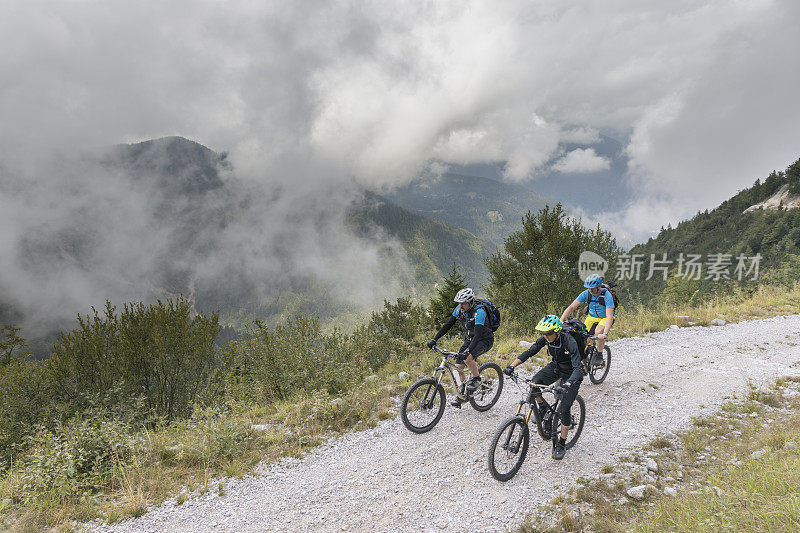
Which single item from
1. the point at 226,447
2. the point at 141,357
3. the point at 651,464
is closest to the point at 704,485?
the point at 651,464

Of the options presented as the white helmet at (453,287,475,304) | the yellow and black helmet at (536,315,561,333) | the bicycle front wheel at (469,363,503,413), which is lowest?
the bicycle front wheel at (469,363,503,413)

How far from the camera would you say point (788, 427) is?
6.20 m

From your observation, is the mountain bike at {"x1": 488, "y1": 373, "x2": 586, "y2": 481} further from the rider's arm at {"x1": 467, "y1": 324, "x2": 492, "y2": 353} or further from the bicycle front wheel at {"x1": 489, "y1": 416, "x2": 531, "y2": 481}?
the rider's arm at {"x1": 467, "y1": 324, "x2": 492, "y2": 353}

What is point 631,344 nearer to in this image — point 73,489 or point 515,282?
point 515,282

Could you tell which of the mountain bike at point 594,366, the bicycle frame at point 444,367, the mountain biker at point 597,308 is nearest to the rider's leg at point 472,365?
the bicycle frame at point 444,367

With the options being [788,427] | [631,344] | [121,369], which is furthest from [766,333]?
[121,369]

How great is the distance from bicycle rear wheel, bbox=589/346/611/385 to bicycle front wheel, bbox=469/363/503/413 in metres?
2.60

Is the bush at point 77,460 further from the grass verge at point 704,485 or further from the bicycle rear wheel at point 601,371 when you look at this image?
the bicycle rear wheel at point 601,371

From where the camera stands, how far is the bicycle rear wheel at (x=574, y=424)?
6.10m

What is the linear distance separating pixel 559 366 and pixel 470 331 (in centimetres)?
191

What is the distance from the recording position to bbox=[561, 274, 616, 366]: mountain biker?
847 centimetres

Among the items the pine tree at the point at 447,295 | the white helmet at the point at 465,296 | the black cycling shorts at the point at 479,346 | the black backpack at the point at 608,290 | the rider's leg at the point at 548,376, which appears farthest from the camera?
the pine tree at the point at 447,295

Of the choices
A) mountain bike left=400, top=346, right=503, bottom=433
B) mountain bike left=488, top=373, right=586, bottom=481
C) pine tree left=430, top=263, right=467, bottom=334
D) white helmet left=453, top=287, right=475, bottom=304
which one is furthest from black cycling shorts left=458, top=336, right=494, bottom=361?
pine tree left=430, top=263, right=467, bottom=334

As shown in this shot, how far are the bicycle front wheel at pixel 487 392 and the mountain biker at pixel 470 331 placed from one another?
1.00 ft
